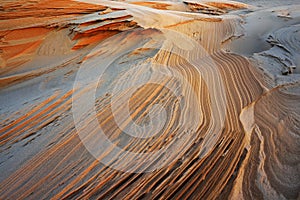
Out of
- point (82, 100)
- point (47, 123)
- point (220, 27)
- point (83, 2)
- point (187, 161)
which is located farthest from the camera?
point (220, 27)

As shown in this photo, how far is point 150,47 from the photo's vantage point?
234 cm

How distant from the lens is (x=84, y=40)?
2377mm

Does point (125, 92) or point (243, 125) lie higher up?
point (125, 92)

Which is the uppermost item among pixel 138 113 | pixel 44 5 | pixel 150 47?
pixel 44 5

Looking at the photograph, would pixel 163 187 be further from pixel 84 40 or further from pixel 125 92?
pixel 84 40

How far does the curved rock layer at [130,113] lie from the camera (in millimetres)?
1108

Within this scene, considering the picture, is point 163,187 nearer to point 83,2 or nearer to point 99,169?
point 99,169

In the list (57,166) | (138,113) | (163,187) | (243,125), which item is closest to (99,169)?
(57,166)

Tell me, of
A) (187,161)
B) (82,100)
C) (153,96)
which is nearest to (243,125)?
(187,161)

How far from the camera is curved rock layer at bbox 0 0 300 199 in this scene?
1.11 metres

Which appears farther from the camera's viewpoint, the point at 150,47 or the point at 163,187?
the point at 150,47

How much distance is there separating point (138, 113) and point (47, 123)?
2.20 feet

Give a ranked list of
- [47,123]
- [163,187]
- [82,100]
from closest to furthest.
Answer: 1. [163,187]
2. [47,123]
3. [82,100]

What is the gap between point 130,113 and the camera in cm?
148
